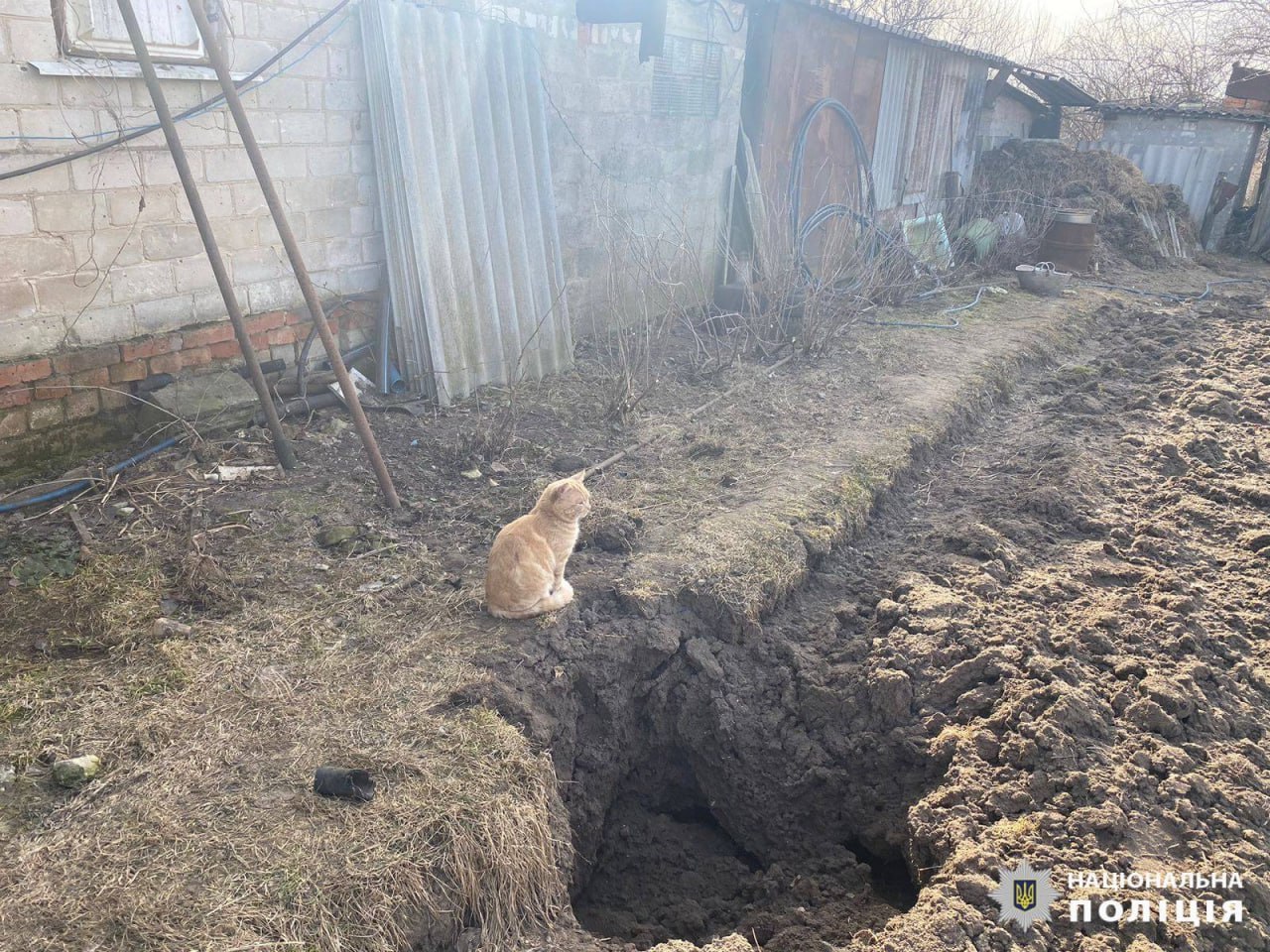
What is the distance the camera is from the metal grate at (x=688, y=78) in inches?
301

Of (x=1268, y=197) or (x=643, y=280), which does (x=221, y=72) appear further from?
(x=1268, y=197)

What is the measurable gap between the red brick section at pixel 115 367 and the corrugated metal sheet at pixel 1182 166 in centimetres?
1427

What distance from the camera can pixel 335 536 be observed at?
13.8 ft

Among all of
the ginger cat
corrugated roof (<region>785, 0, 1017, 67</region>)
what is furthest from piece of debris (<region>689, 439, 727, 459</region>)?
corrugated roof (<region>785, 0, 1017, 67</region>)

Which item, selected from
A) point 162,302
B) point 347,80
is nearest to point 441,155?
point 347,80

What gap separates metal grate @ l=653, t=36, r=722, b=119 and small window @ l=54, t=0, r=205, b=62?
4.05 metres

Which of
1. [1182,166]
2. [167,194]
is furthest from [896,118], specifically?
[167,194]

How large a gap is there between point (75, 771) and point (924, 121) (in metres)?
12.7

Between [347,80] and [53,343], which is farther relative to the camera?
[347,80]

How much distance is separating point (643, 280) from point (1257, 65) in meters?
20.7

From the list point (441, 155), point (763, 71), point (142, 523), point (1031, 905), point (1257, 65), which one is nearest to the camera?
point (1031, 905)

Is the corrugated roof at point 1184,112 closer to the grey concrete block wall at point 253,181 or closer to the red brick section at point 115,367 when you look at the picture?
the grey concrete block wall at point 253,181

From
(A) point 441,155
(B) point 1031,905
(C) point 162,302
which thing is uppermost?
(A) point 441,155

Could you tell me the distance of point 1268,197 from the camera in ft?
47.1
